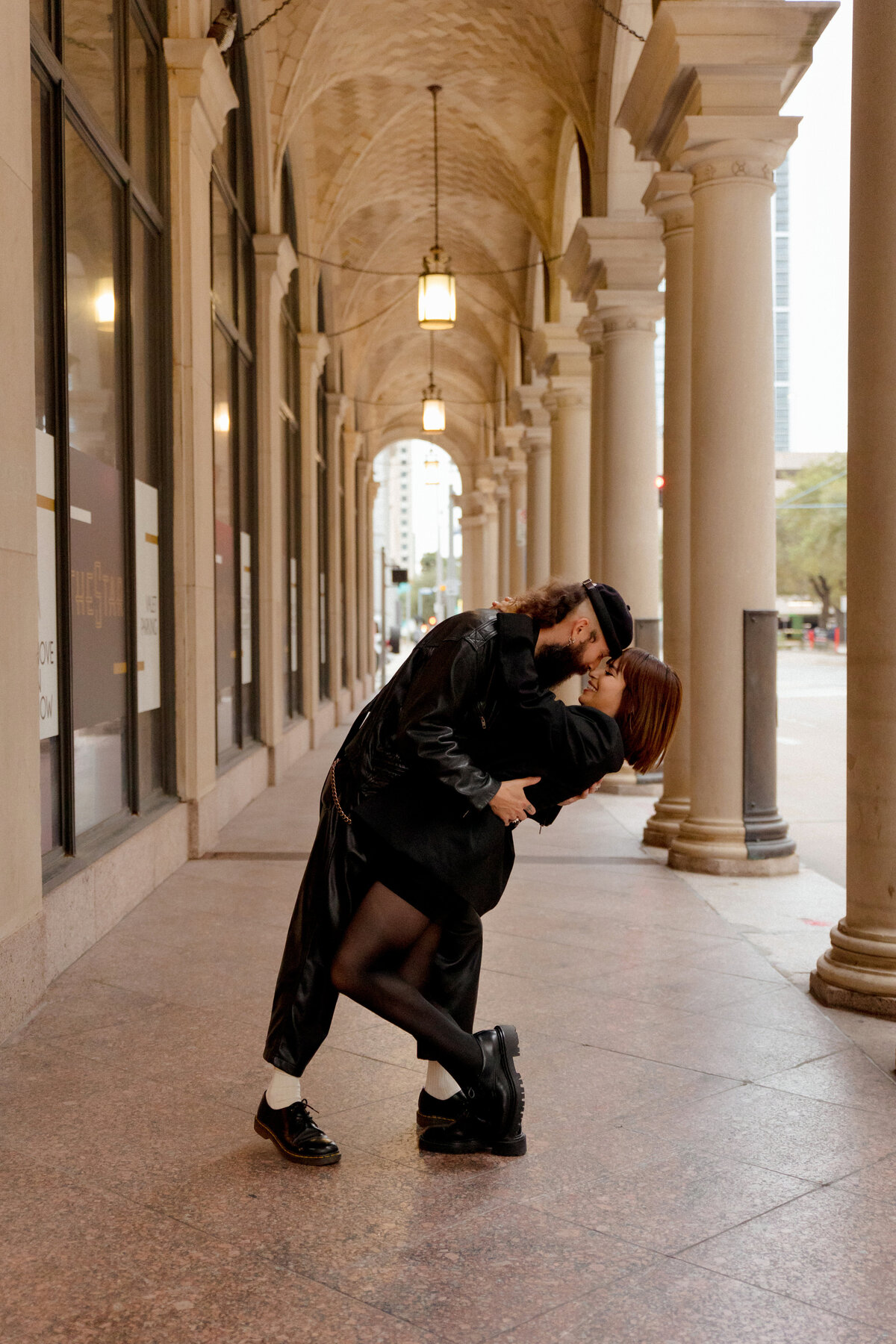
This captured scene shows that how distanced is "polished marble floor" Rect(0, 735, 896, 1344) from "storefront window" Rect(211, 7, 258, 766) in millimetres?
4894

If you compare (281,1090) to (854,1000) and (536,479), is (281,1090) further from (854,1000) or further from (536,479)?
(536,479)

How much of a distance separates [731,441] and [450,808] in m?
4.96

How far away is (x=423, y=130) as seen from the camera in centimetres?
1809

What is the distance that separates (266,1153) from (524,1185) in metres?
0.71

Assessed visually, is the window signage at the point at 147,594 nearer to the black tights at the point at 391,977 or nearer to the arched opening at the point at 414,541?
the black tights at the point at 391,977

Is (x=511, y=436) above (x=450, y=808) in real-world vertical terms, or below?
above

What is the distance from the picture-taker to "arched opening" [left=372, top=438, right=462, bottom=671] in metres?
58.2

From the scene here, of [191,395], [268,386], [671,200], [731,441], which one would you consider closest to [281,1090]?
[731,441]

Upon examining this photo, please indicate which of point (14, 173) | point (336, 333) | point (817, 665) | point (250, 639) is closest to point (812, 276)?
point (817, 665)

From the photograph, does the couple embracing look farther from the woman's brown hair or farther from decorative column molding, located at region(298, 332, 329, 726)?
decorative column molding, located at region(298, 332, 329, 726)

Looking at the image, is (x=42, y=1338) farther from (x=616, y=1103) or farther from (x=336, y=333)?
(x=336, y=333)

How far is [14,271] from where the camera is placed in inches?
178

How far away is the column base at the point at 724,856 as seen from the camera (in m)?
7.73

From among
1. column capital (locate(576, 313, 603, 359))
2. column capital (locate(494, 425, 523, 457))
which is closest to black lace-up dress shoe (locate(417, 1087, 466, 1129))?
column capital (locate(576, 313, 603, 359))
